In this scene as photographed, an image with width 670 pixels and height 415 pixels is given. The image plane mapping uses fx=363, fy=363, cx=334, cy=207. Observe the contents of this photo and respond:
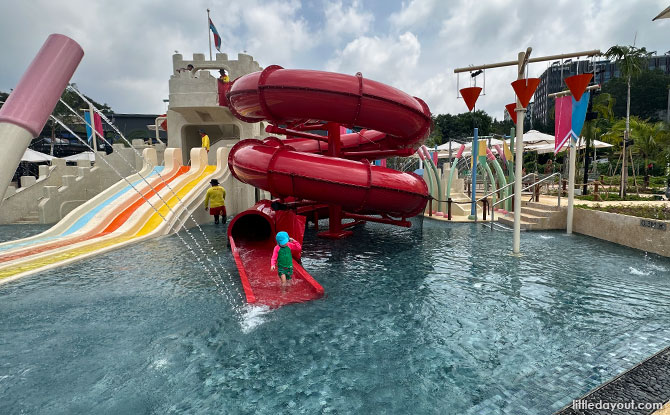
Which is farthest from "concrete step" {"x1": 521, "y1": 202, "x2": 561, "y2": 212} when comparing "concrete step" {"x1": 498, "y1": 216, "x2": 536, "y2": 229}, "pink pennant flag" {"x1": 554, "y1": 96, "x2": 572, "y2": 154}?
"pink pennant flag" {"x1": 554, "y1": 96, "x2": 572, "y2": 154}

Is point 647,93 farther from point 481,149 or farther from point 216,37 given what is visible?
point 216,37

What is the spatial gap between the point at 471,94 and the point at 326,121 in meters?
3.24

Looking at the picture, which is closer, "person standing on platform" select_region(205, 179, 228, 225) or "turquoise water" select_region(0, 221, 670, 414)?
"turquoise water" select_region(0, 221, 670, 414)

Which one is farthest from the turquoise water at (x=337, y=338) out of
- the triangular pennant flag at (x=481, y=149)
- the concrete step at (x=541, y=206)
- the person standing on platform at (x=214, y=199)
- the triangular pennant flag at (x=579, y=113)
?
the triangular pennant flag at (x=481, y=149)

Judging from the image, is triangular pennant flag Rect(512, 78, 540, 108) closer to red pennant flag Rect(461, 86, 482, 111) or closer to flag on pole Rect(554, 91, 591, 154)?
red pennant flag Rect(461, 86, 482, 111)

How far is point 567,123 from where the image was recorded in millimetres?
9852

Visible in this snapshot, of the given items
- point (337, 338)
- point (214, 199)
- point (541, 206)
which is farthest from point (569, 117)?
point (214, 199)

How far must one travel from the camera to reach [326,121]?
782 centimetres

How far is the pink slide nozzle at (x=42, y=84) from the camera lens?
1.85m

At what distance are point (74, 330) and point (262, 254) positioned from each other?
3587 mm

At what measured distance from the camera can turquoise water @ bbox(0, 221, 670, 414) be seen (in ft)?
9.82

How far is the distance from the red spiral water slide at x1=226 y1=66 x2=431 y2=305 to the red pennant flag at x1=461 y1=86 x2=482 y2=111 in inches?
35.4

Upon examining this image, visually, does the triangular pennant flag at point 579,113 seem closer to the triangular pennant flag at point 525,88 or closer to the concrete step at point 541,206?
the concrete step at point 541,206

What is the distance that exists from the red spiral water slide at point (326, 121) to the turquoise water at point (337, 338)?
1542 millimetres
